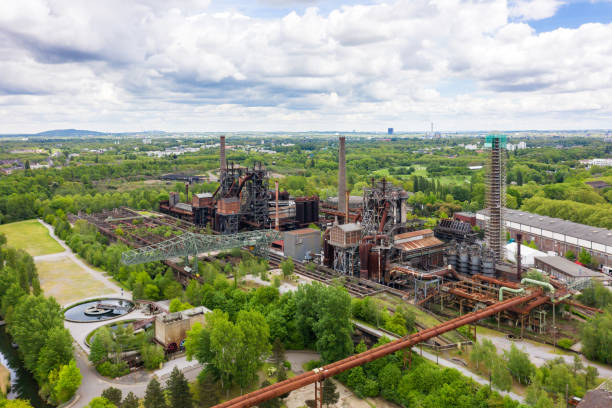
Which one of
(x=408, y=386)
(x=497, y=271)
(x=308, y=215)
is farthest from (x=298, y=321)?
(x=308, y=215)

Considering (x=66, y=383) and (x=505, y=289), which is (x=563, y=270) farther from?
(x=66, y=383)

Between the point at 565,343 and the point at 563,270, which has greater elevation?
the point at 563,270

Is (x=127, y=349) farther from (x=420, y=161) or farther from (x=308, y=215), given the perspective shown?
(x=420, y=161)

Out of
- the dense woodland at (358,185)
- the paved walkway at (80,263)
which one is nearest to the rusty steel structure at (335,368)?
the dense woodland at (358,185)

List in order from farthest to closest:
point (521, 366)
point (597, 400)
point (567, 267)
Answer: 1. point (567, 267)
2. point (521, 366)
3. point (597, 400)

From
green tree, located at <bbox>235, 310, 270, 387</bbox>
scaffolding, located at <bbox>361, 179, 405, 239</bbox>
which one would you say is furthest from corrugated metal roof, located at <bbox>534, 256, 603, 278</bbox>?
green tree, located at <bbox>235, 310, 270, 387</bbox>

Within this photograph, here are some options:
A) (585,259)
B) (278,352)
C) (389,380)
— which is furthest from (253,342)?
(585,259)

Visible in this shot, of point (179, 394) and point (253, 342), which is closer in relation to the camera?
point (179, 394)
